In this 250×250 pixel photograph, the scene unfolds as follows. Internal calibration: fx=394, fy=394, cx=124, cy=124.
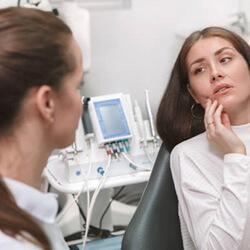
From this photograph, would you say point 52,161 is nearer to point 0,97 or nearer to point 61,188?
point 61,188

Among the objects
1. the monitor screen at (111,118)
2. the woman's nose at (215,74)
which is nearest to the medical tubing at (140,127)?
the monitor screen at (111,118)

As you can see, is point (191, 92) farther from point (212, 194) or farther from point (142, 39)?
point (142, 39)

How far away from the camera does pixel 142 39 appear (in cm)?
229

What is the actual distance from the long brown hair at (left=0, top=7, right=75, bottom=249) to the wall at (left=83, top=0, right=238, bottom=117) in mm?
1460

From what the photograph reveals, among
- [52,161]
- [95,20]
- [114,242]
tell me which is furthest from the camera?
[95,20]

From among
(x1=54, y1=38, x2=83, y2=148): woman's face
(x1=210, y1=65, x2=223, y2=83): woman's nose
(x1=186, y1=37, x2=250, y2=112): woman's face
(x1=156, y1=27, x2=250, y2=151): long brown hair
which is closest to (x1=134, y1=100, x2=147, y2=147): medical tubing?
(x1=156, y1=27, x2=250, y2=151): long brown hair

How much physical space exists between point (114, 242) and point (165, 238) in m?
0.41

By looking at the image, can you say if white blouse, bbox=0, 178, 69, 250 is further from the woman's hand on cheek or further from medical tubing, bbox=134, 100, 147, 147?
medical tubing, bbox=134, 100, 147, 147

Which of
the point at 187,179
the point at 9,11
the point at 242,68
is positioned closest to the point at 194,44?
the point at 242,68

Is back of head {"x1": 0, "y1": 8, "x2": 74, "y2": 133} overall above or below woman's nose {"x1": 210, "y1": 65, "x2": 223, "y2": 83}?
above

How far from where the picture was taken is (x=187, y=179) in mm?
1281

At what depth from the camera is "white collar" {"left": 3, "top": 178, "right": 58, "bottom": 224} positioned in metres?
0.73

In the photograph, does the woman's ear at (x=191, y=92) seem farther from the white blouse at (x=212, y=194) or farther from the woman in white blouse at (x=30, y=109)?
the woman in white blouse at (x=30, y=109)

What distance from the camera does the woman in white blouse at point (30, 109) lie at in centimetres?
69
